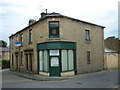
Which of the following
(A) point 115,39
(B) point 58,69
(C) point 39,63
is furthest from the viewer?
(A) point 115,39

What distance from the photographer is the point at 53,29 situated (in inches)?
593

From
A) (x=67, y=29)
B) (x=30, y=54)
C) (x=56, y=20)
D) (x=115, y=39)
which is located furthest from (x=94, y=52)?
(x=115, y=39)

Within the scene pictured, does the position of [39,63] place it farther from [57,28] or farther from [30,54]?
[57,28]

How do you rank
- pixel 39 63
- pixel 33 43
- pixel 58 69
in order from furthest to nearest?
pixel 33 43 < pixel 39 63 < pixel 58 69

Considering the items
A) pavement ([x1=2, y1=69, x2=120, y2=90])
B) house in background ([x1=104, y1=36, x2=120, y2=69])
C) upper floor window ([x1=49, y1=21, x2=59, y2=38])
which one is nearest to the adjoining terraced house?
upper floor window ([x1=49, y1=21, x2=59, y2=38])

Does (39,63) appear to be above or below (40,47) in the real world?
below

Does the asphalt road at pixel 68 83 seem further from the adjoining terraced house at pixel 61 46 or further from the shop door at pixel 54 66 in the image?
the adjoining terraced house at pixel 61 46

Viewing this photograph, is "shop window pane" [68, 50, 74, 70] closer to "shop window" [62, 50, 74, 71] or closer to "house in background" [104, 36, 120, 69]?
"shop window" [62, 50, 74, 71]

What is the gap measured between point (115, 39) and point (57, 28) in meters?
19.2

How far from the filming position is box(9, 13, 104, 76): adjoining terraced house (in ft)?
47.9

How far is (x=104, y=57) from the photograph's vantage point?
834 inches

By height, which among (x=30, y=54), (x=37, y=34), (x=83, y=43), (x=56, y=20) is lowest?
(x=30, y=54)

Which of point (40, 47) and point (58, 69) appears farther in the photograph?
point (40, 47)

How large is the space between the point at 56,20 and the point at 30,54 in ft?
22.6
